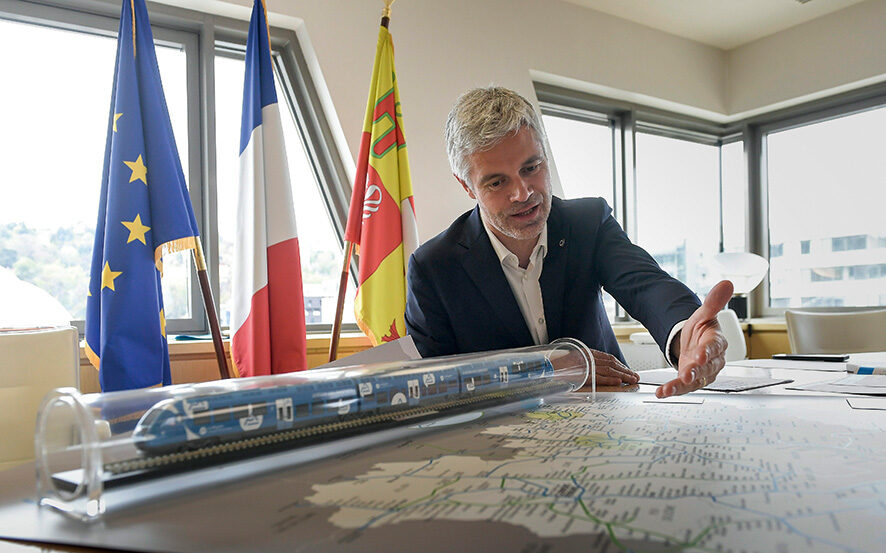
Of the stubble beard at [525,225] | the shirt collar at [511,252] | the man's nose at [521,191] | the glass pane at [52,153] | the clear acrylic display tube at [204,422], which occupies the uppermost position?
the glass pane at [52,153]

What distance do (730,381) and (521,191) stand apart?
0.66 metres

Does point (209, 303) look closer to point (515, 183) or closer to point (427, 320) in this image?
point (427, 320)

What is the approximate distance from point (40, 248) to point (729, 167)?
533 centimetres

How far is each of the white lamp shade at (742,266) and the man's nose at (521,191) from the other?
3.66m

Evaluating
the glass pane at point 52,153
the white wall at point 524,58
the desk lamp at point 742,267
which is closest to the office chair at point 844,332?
the desk lamp at point 742,267

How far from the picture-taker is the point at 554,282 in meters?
1.75

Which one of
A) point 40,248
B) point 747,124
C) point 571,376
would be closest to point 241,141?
point 40,248

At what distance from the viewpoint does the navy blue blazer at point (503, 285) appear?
1.73 metres

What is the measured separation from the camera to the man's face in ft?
5.38

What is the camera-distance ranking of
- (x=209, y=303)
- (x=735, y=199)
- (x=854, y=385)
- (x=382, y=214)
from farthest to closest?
(x=735, y=199) < (x=382, y=214) < (x=209, y=303) < (x=854, y=385)

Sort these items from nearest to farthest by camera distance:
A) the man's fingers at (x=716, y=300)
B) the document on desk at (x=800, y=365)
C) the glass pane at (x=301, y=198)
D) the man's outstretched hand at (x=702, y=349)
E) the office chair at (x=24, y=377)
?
the man's outstretched hand at (x=702, y=349) < the man's fingers at (x=716, y=300) < the office chair at (x=24, y=377) < the document on desk at (x=800, y=365) < the glass pane at (x=301, y=198)

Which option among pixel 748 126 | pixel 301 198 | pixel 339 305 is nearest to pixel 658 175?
pixel 748 126

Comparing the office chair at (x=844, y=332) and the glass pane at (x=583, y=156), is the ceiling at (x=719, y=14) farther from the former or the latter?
the office chair at (x=844, y=332)

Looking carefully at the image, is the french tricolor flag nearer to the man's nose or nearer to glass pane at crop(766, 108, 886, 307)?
the man's nose
